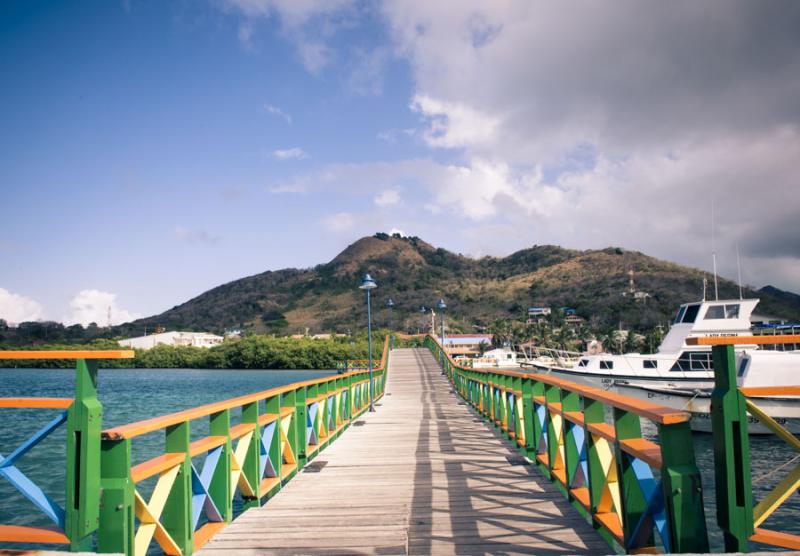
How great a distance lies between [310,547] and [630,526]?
7.38ft

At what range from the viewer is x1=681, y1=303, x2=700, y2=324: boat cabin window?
2466 centimetres

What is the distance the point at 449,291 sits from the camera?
14150 centimetres

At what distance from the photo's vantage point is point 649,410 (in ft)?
11.0

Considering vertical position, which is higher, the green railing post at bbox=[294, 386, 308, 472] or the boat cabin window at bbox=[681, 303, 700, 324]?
the boat cabin window at bbox=[681, 303, 700, 324]

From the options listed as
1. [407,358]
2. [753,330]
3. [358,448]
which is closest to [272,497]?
[358,448]

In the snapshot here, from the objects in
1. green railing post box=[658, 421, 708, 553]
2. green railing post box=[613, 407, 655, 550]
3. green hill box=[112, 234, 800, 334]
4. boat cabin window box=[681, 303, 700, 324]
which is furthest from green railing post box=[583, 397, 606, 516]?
green hill box=[112, 234, 800, 334]

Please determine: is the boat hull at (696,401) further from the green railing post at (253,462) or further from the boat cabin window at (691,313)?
the green railing post at (253,462)

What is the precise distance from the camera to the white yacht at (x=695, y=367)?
19.3 metres

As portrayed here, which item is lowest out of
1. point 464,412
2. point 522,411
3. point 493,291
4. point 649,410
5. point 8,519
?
point 8,519

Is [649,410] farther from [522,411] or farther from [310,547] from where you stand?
[522,411]

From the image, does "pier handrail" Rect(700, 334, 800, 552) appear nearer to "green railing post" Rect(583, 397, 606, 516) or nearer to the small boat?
"green railing post" Rect(583, 397, 606, 516)

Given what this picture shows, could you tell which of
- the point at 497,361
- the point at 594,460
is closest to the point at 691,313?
the point at 594,460

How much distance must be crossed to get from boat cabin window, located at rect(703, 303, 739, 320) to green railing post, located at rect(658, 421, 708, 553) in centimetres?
2365

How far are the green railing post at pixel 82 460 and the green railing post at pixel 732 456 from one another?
313cm
